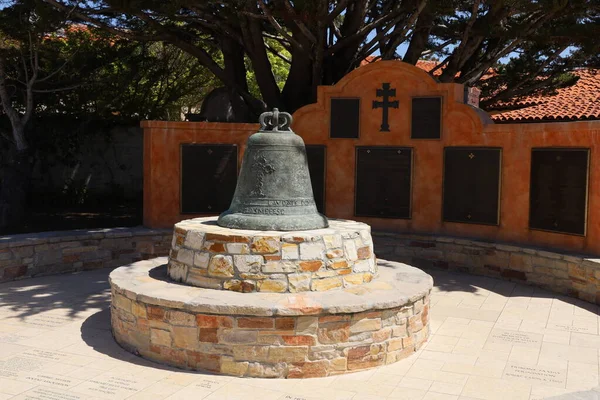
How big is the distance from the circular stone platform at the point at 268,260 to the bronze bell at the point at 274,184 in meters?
0.25

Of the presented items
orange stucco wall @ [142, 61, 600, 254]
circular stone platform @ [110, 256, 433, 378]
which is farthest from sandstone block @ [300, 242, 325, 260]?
orange stucco wall @ [142, 61, 600, 254]

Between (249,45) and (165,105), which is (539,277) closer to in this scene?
(249,45)

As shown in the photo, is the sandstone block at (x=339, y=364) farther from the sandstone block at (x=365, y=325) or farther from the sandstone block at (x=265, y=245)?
the sandstone block at (x=265, y=245)

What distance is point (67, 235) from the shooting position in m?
9.66

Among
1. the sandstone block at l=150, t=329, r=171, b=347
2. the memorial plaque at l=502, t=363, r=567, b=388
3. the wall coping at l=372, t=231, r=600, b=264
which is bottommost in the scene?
the memorial plaque at l=502, t=363, r=567, b=388

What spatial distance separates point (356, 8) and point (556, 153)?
4.49 meters

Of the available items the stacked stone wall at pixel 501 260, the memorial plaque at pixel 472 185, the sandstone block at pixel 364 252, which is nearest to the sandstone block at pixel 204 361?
the sandstone block at pixel 364 252

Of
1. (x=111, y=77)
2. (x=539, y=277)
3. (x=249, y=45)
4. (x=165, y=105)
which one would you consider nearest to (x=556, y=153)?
(x=539, y=277)

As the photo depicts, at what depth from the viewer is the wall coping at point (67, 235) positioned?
9.00 metres

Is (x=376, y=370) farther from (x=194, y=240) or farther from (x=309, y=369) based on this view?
(x=194, y=240)

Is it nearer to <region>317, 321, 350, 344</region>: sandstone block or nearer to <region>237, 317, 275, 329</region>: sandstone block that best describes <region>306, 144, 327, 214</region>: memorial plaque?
<region>317, 321, 350, 344</region>: sandstone block

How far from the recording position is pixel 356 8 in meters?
11.5

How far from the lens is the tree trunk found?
447 inches

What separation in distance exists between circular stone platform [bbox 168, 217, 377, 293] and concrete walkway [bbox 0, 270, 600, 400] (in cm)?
91
